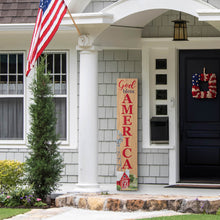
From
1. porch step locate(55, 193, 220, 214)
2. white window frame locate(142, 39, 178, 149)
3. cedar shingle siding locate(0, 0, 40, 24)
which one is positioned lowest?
porch step locate(55, 193, 220, 214)

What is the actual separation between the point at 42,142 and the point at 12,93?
2402mm

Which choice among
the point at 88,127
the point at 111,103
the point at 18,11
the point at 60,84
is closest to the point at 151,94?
the point at 111,103

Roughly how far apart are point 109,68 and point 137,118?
1.09m

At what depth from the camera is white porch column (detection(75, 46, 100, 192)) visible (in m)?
10.8

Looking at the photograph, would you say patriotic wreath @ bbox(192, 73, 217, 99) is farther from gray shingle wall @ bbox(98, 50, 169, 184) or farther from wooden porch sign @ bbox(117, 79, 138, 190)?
wooden porch sign @ bbox(117, 79, 138, 190)

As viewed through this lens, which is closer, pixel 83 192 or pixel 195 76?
pixel 83 192

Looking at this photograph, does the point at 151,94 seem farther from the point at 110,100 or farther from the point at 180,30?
the point at 180,30

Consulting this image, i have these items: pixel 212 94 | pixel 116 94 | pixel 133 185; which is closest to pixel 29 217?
pixel 133 185

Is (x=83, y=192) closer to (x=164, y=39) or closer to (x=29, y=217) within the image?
(x=29, y=217)

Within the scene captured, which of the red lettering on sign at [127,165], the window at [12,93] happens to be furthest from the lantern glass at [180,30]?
the window at [12,93]

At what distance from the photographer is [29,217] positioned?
9.20 m

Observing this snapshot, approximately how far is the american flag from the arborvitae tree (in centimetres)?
71

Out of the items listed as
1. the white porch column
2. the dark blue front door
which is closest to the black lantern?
the dark blue front door

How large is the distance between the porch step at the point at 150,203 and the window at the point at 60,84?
260 centimetres
